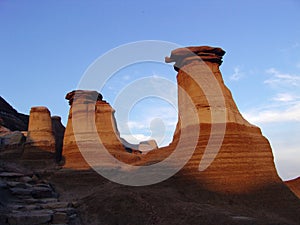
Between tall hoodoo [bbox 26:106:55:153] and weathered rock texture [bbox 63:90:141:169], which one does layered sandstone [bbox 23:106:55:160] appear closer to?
tall hoodoo [bbox 26:106:55:153]

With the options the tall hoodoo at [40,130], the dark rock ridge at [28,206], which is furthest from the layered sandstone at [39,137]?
the dark rock ridge at [28,206]

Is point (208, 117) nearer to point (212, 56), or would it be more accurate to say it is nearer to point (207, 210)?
point (212, 56)

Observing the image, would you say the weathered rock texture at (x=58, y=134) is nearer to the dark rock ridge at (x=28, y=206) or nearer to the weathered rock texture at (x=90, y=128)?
the weathered rock texture at (x=90, y=128)

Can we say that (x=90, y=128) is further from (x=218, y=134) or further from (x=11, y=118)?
(x=11, y=118)

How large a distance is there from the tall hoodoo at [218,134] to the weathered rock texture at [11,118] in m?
26.5

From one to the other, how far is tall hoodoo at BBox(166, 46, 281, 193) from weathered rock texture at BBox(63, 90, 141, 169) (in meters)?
10.3

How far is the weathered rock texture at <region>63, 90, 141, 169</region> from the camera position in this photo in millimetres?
28656

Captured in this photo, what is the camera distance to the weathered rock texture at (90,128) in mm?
28656

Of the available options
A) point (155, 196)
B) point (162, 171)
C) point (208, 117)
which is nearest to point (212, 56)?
point (208, 117)

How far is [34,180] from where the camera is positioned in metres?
20.2

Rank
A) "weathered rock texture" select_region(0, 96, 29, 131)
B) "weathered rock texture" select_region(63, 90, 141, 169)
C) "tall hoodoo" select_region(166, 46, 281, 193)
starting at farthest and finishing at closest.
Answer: "weathered rock texture" select_region(0, 96, 29, 131) < "weathered rock texture" select_region(63, 90, 141, 169) < "tall hoodoo" select_region(166, 46, 281, 193)

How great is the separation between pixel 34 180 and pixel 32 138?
10.1 meters

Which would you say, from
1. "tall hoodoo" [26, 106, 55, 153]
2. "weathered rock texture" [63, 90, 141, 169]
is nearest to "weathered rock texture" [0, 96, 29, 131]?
"tall hoodoo" [26, 106, 55, 153]

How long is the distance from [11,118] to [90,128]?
17.6 meters
